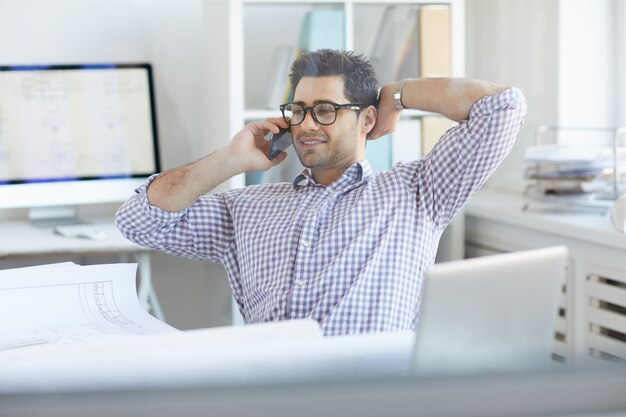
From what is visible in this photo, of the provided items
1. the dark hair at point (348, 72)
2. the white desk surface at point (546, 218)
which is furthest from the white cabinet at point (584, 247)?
the dark hair at point (348, 72)

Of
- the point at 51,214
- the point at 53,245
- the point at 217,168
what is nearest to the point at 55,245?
the point at 53,245

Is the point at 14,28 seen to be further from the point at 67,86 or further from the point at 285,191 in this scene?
the point at 285,191

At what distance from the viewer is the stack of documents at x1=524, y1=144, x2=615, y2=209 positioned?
135 centimetres

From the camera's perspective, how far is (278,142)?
0.77m

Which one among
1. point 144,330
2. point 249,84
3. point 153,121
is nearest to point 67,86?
point 153,121

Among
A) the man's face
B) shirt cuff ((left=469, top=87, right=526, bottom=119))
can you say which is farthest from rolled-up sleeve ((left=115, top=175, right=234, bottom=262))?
shirt cuff ((left=469, top=87, right=526, bottom=119))

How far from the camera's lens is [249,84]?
5.34 feet

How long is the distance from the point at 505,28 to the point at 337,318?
45.2 inches

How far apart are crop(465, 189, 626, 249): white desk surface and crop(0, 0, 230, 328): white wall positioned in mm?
488

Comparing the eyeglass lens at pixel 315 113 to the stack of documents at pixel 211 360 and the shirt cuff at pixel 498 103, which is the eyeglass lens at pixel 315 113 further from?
the stack of documents at pixel 211 360

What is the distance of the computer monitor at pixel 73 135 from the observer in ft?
5.01

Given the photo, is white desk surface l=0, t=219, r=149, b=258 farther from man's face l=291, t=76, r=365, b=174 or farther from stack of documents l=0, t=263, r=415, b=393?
stack of documents l=0, t=263, r=415, b=393

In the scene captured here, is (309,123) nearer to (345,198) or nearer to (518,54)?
(345,198)

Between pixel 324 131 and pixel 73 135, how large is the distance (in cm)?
90
